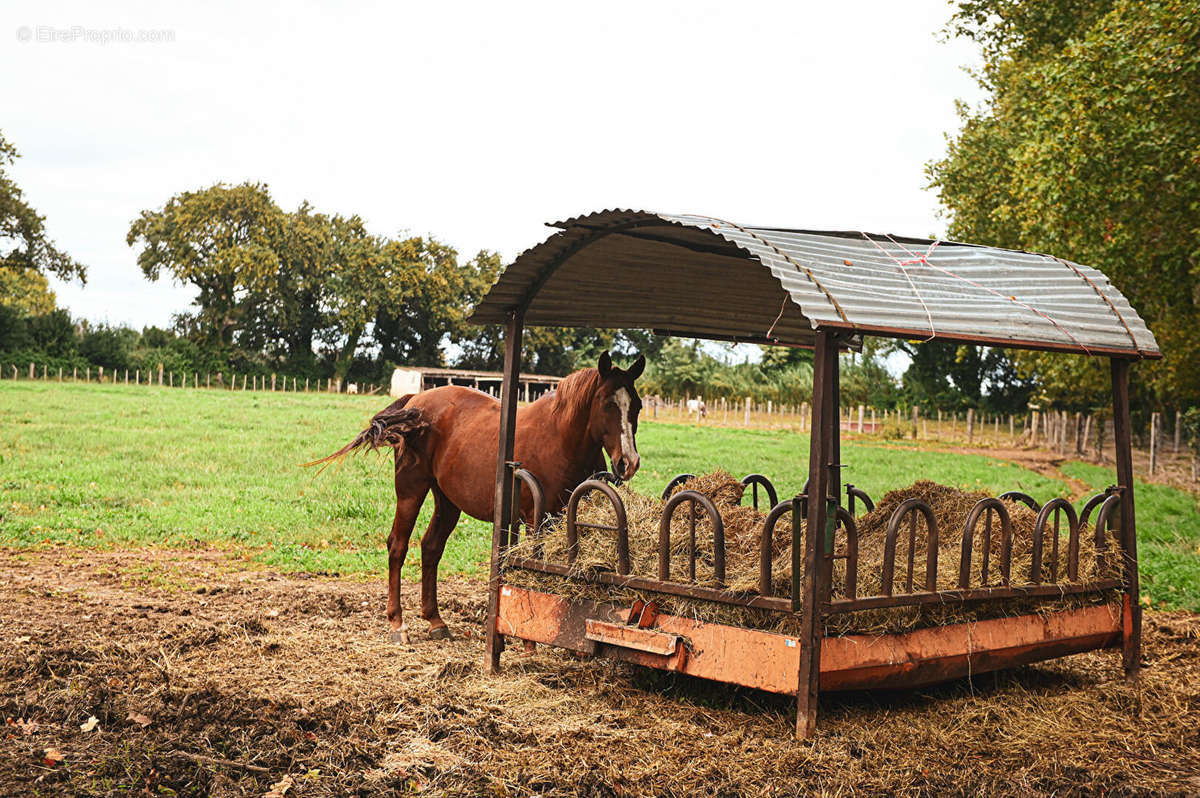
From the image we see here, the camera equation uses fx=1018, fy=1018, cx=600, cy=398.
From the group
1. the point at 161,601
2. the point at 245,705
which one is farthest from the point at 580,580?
the point at 161,601

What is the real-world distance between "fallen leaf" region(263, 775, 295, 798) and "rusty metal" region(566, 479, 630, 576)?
6.74 ft

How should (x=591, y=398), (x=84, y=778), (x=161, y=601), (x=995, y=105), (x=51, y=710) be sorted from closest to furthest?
(x=84, y=778) → (x=51, y=710) → (x=591, y=398) → (x=161, y=601) → (x=995, y=105)

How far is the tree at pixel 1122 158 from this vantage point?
13758mm

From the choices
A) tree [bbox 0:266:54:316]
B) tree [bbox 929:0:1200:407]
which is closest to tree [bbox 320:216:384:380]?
tree [bbox 0:266:54:316]

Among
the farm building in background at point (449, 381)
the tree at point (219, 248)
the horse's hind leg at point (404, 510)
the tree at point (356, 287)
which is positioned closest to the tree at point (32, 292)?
the tree at point (219, 248)

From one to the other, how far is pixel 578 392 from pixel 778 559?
184 cm

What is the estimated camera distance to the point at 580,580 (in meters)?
5.93

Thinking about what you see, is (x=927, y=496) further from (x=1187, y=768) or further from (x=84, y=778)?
(x=84, y=778)

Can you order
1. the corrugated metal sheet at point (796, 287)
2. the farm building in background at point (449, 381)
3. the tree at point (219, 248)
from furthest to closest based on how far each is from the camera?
the tree at point (219, 248), the farm building in background at point (449, 381), the corrugated metal sheet at point (796, 287)

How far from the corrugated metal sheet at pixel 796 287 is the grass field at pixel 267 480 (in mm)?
3978

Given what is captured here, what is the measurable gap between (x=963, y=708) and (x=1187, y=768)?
3.63 feet

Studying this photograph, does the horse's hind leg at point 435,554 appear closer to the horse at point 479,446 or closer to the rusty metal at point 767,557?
the horse at point 479,446

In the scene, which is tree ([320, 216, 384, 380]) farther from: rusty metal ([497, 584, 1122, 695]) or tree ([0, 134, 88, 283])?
rusty metal ([497, 584, 1122, 695])

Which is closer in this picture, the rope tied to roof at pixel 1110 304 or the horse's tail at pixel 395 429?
the rope tied to roof at pixel 1110 304
